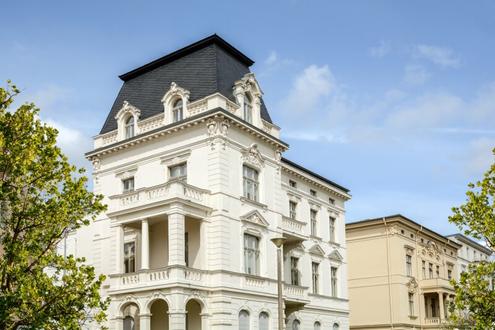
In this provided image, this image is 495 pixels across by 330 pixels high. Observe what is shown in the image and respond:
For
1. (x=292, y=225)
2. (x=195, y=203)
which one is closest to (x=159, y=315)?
(x=195, y=203)

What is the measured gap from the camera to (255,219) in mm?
35719

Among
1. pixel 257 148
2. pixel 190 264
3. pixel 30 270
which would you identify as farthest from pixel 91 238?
pixel 30 270

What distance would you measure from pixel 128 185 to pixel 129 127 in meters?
3.37

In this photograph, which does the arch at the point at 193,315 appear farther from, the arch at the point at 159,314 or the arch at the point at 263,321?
the arch at the point at 263,321

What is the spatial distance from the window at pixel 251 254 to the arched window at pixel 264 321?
2.20 metres

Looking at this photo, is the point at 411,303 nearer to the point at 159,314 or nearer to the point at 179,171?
the point at 159,314

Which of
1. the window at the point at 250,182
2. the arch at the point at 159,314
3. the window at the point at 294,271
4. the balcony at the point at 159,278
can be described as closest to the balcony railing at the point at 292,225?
the window at the point at 294,271

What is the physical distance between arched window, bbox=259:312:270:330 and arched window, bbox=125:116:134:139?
491 inches

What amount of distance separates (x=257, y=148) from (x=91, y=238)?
447 inches

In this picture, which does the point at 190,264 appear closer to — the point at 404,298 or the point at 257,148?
the point at 257,148

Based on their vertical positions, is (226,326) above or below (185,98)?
below

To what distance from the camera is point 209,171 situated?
111 feet

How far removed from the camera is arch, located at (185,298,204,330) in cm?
3338

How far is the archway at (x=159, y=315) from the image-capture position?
3419cm
